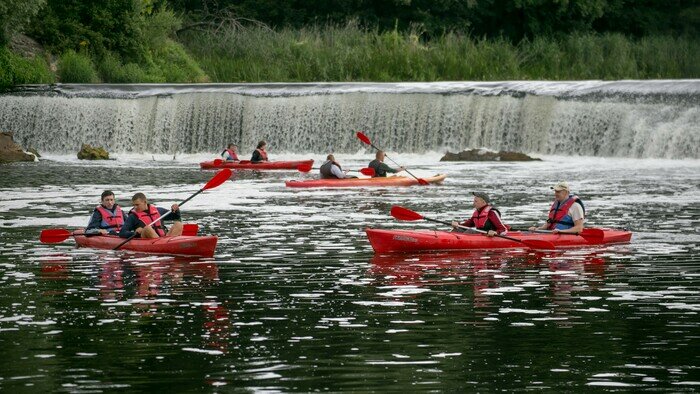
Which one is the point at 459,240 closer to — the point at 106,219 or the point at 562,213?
the point at 562,213

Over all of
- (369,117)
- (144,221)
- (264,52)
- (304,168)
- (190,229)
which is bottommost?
(190,229)

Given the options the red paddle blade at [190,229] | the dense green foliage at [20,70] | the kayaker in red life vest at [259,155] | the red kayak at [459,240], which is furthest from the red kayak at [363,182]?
the dense green foliage at [20,70]

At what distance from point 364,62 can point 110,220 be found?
25.2m

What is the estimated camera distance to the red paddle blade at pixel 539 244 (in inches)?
645

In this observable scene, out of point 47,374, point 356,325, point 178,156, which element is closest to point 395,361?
point 356,325

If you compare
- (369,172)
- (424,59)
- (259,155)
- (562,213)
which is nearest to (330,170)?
(369,172)

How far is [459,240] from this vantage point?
54.0 feet

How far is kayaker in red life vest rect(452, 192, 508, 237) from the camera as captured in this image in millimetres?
16531

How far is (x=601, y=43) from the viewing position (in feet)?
150

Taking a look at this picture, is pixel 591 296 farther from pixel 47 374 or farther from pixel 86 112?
pixel 86 112

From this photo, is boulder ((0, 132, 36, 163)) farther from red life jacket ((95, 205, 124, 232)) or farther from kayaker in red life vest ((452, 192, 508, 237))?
kayaker in red life vest ((452, 192, 508, 237))

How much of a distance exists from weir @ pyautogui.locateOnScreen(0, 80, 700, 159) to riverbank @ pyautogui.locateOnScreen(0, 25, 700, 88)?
9.10ft

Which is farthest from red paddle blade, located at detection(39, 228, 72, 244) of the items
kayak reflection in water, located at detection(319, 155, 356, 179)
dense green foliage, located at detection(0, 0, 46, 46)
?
dense green foliage, located at detection(0, 0, 46, 46)

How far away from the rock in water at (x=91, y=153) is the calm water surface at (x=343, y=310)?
14200 millimetres
